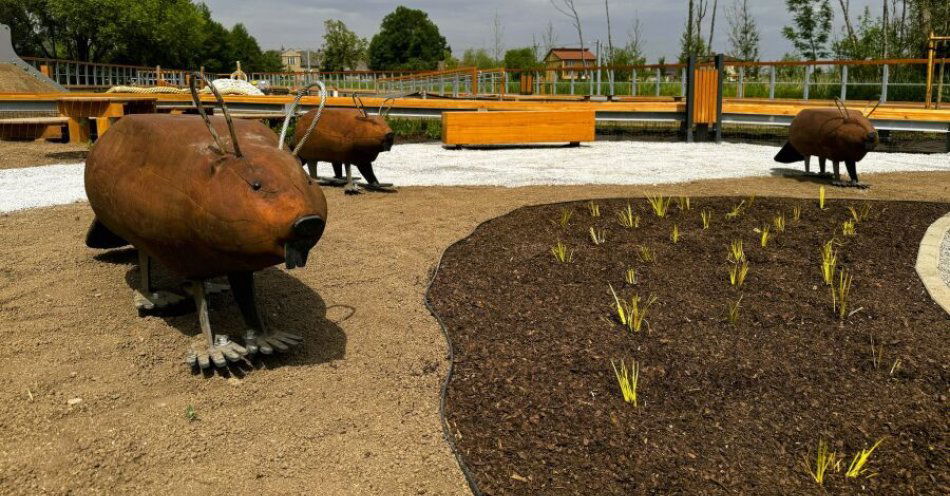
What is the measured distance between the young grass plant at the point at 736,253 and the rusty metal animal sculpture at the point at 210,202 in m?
3.04

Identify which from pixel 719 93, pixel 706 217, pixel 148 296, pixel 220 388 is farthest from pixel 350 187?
pixel 719 93

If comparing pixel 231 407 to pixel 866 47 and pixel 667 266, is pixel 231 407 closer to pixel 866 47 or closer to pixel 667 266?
pixel 667 266

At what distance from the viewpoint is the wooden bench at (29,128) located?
1291 cm

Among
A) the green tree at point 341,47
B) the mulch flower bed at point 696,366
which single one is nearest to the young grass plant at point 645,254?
the mulch flower bed at point 696,366

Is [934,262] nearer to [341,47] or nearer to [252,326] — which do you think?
Answer: [252,326]


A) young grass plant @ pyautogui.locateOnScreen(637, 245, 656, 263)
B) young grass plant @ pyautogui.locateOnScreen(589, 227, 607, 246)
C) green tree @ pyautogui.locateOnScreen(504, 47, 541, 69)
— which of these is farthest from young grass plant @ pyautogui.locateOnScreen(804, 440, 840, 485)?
green tree @ pyautogui.locateOnScreen(504, 47, 541, 69)

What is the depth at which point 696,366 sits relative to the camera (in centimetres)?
353

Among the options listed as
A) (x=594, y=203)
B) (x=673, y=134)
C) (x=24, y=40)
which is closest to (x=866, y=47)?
(x=673, y=134)

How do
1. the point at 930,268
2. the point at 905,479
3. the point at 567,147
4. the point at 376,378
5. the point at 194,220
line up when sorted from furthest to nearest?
the point at 567,147
the point at 930,268
the point at 376,378
the point at 194,220
the point at 905,479

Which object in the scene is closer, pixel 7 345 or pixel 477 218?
pixel 7 345

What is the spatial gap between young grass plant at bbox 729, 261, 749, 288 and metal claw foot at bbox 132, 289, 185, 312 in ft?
10.8

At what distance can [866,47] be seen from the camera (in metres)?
23.9

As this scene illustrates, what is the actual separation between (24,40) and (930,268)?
51764 millimetres

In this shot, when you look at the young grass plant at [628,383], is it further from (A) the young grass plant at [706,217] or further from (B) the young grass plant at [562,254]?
(A) the young grass plant at [706,217]
